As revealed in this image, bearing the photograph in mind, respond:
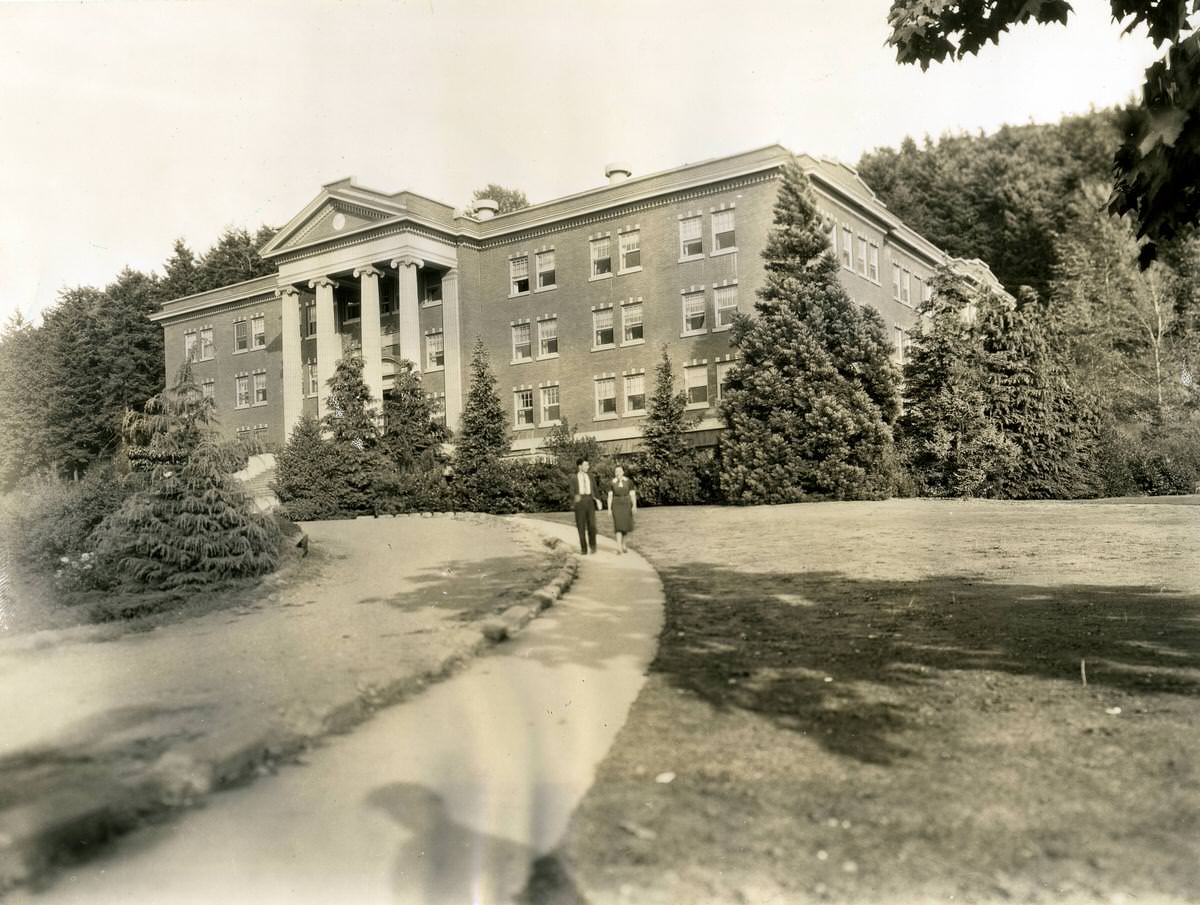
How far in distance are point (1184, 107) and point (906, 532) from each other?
48.1 ft

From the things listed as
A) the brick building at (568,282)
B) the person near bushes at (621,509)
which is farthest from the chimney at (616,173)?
the person near bushes at (621,509)

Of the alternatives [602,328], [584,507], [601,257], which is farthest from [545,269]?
[584,507]

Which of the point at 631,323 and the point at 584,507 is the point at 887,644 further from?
the point at 631,323

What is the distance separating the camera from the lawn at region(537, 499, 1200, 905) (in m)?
4.04

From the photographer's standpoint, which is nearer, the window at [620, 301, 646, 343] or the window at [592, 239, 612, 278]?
the window at [620, 301, 646, 343]

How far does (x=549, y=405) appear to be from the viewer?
133 feet

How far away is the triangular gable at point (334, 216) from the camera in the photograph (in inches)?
1651

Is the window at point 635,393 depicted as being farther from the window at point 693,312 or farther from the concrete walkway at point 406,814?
the concrete walkway at point 406,814

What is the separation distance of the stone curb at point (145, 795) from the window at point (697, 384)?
97.2 ft

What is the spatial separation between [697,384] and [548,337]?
800 centimetres

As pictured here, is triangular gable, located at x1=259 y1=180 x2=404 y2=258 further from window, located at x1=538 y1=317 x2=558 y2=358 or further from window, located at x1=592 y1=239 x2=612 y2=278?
window, located at x1=592 y1=239 x2=612 y2=278

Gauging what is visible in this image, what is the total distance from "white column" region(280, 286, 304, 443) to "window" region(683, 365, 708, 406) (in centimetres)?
2079

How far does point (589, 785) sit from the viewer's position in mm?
5215

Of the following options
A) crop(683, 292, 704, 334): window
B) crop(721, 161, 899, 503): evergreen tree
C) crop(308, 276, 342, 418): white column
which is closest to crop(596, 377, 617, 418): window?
crop(683, 292, 704, 334): window
